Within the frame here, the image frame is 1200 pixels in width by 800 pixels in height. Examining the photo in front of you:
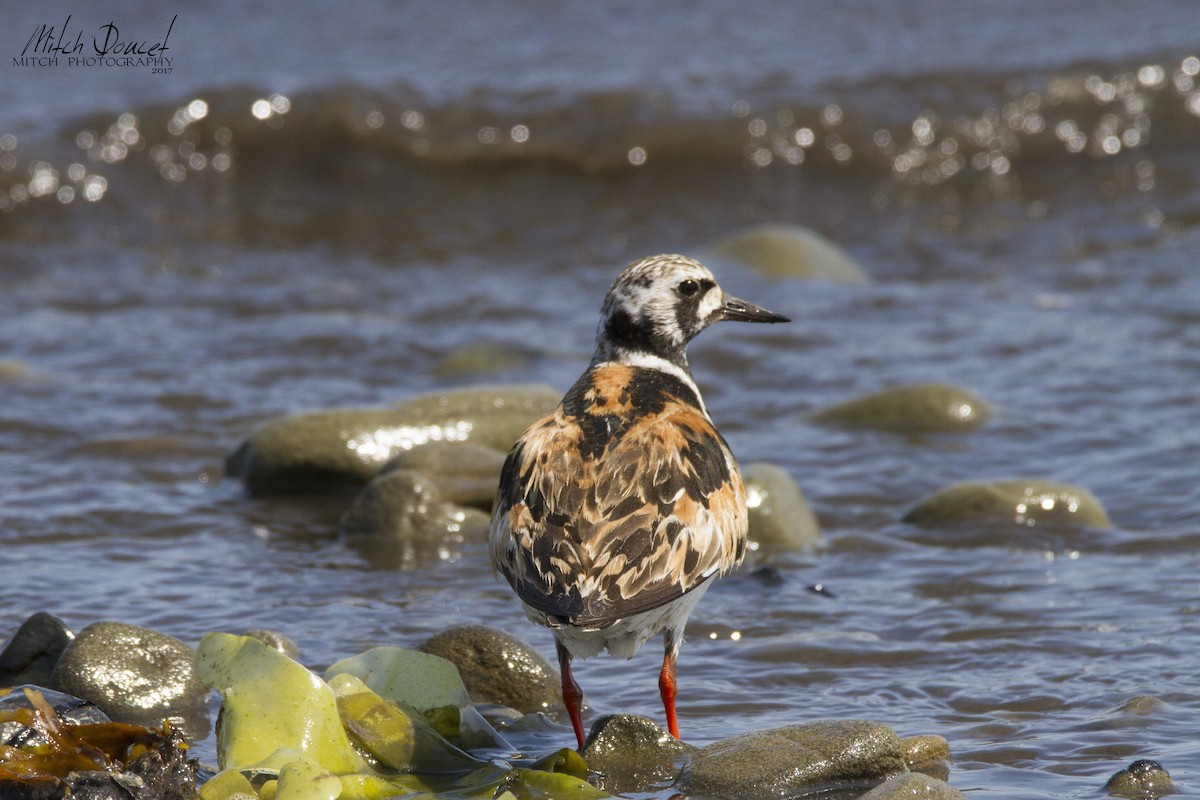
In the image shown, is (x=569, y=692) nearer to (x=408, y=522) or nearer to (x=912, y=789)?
(x=912, y=789)

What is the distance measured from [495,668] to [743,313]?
5.95 feet

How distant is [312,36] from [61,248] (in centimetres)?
474

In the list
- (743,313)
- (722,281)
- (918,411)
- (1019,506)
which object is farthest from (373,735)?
(722,281)

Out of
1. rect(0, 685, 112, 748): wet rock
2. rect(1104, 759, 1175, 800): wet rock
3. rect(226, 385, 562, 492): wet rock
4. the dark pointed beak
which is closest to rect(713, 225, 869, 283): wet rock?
rect(226, 385, 562, 492): wet rock

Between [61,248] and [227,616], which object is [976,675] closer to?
[227,616]

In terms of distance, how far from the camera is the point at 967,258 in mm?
12422

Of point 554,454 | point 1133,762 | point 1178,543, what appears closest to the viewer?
point 1133,762

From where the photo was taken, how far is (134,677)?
4910 mm

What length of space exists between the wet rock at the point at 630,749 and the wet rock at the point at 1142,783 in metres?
1.26

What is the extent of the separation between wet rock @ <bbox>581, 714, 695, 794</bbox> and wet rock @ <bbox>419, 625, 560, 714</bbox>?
54 cm

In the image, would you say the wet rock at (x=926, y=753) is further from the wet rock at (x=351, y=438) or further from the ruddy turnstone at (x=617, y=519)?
the wet rock at (x=351, y=438)

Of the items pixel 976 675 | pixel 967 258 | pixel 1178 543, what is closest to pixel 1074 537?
pixel 1178 543

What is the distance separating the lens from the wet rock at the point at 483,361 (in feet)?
31.0

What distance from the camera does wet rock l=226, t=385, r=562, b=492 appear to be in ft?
24.6
